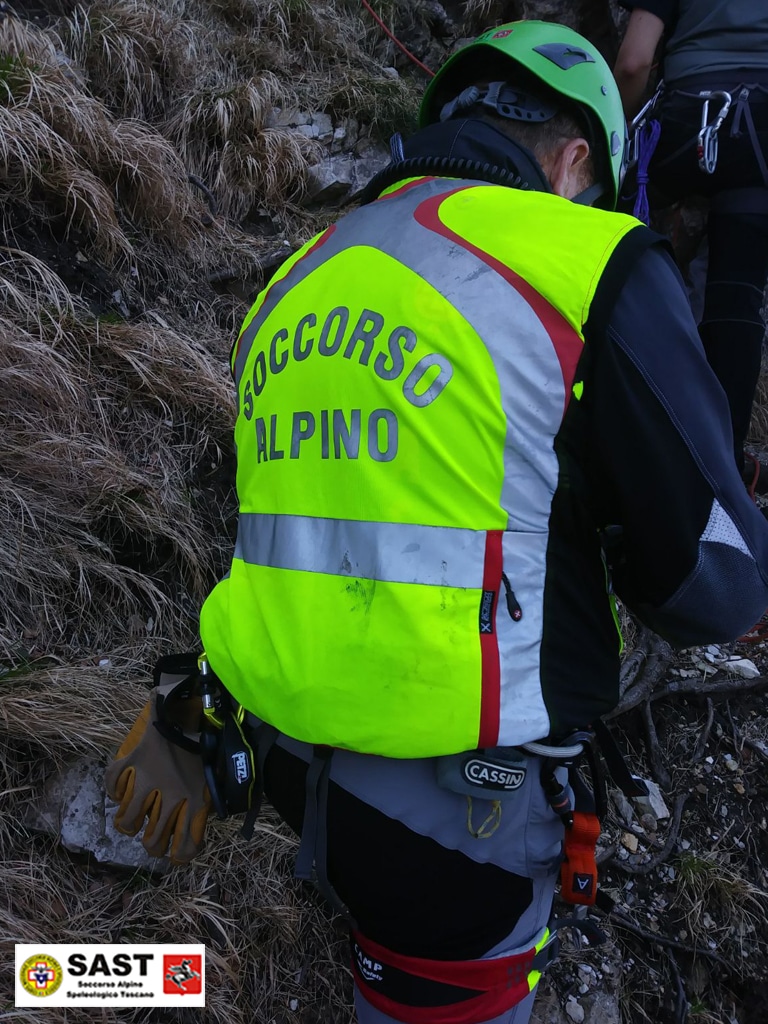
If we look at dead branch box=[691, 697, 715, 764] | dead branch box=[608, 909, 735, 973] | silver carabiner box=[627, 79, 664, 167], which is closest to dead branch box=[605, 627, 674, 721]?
dead branch box=[691, 697, 715, 764]

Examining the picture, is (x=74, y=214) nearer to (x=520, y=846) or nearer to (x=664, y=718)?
(x=520, y=846)

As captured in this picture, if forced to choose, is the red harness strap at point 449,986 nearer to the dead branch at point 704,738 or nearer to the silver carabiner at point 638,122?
the dead branch at point 704,738

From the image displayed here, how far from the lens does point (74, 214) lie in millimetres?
3227

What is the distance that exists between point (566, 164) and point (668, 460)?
86cm

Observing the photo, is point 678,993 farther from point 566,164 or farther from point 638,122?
point 638,122

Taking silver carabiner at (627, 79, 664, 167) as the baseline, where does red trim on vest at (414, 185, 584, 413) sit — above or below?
below

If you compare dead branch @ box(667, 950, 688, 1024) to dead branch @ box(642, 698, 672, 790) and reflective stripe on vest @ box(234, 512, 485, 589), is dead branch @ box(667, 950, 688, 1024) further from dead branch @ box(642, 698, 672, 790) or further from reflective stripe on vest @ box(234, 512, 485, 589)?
reflective stripe on vest @ box(234, 512, 485, 589)

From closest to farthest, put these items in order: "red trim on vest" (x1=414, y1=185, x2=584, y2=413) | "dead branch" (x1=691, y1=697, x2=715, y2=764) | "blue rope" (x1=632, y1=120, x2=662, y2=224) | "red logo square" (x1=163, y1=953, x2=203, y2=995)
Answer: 1. "red trim on vest" (x1=414, y1=185, x2=584, y2=413)
2. "red logo square" (x1=163, y1=953, x2=203, y2=995)
3. "dead branch" (x1=691, y1=697, x2=715, y2=764)
4. "blue rope" (x1=632, y1=120, x2=662, y2=224)

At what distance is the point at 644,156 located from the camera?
3.24 meters

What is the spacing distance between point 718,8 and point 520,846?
3.56m

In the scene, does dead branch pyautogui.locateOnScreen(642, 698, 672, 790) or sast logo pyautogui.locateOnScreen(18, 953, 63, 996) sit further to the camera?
dead branch pyautogui.locateOnScreen(642, 698, 672, 790)

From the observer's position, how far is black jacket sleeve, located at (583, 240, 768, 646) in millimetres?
1109

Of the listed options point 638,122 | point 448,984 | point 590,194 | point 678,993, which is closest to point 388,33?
point 638,122

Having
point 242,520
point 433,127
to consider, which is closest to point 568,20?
point 433,127
